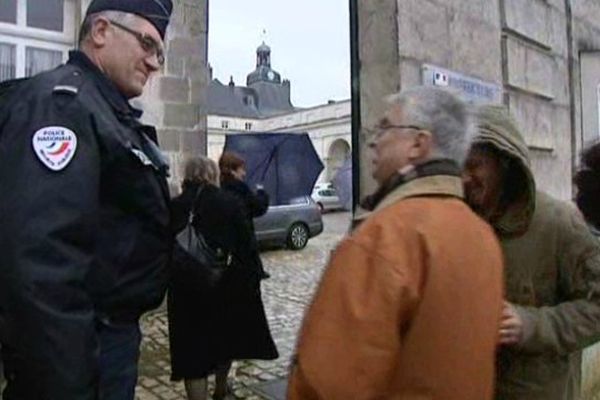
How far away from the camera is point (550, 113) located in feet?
13.3

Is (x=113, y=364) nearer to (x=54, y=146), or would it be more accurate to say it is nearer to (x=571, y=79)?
(x=54, y=146)

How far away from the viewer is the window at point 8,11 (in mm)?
6285

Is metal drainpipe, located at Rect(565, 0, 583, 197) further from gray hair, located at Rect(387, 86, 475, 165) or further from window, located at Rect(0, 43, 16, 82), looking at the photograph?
window, located at Rect(0, 43, 16, 82)

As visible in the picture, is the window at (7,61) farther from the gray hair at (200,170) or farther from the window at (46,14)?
the gray hair at (200,170)

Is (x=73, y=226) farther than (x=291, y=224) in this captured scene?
No

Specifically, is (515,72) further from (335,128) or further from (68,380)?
(335,128)

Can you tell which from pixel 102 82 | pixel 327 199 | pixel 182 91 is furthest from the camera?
pixel 327 199

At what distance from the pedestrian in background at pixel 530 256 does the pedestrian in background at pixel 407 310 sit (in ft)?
1.55

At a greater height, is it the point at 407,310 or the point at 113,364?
the point at 407,310

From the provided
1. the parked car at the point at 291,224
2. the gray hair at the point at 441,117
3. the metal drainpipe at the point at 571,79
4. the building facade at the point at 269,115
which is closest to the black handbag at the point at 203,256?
the gray hair at the point at 441,117

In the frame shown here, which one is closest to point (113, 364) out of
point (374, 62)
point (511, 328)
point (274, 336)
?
point (511, 328)

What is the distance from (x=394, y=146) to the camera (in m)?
1.37

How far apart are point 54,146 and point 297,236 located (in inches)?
513

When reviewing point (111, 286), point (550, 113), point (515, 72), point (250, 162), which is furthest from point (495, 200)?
point (250, 162)
